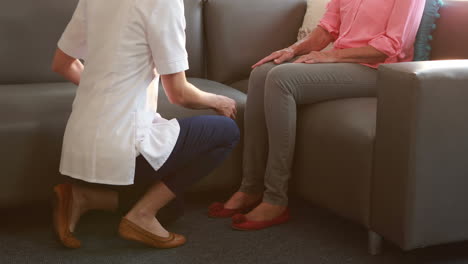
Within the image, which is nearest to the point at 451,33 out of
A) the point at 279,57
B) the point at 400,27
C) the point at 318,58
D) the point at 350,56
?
the point at 400,27

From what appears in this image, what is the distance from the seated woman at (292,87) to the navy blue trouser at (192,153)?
15 centimetres

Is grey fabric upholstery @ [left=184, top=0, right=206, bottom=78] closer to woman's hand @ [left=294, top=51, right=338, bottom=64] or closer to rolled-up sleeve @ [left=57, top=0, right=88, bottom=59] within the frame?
woman's hand @ [left=294, top=51, right=338, bottom=64]

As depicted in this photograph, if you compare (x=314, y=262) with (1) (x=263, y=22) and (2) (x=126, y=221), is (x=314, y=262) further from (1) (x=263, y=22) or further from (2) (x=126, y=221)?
(1) (x=263, y=22)

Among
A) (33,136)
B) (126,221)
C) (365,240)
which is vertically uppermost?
(33,136)

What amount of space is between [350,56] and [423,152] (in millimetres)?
590

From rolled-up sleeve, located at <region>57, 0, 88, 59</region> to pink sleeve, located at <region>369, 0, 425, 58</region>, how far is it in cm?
90

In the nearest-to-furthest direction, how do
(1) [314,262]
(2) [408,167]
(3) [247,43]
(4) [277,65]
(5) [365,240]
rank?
(2) [408,167] → (1) [314,262] → (5) [365,240] → (4) [277,65] → (3) [247,43]

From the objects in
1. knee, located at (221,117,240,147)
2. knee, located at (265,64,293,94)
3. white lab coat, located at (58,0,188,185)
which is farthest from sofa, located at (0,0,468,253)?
white lab coat, located at (58,0,188,185)

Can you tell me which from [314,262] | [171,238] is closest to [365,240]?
[314,262]

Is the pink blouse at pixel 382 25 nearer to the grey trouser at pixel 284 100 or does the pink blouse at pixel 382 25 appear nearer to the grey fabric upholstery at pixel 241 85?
the grey trouser at pixel 284 100

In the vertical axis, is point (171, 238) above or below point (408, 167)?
below

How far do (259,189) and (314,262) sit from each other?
0.43m

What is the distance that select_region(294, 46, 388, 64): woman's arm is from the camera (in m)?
1.98

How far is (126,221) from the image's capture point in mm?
1756
